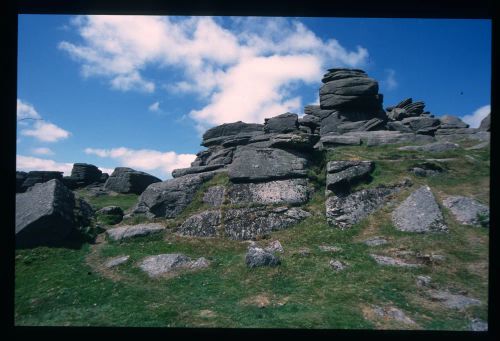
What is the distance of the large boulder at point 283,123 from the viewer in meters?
39.3

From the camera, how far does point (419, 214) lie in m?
20.4

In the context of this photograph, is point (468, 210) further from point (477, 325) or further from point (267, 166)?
point (267, 166)

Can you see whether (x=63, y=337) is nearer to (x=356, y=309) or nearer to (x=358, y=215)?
(x=356, y=309)

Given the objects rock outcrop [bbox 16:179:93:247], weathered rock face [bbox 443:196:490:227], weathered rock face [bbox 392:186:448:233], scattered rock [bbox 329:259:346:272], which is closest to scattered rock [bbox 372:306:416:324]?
scattered rock [bbox 329:259:346:272]

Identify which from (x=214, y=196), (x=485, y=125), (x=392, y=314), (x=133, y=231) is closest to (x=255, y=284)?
(x=392, y=314)

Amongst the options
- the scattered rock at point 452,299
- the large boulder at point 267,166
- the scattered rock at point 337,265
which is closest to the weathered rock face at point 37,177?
the large boulder at point 267,166

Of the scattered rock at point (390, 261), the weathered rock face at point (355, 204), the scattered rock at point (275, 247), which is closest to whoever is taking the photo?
the scattered rock at point (390, 261)

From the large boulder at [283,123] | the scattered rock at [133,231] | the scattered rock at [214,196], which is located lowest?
the scattered rock at [133,231]

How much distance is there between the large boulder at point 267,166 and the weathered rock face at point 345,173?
252 cm

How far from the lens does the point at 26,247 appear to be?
18.6 meters

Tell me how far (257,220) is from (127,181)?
2524cm

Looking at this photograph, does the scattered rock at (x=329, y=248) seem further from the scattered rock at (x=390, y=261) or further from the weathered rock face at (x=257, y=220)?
the weathered rock face at (x=257, y=220)

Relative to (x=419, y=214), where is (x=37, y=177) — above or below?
above

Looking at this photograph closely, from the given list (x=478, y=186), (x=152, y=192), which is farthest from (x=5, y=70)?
(x=478, y=186)
